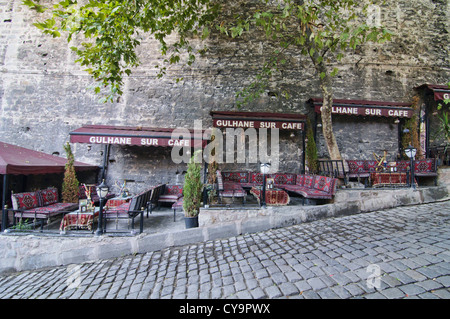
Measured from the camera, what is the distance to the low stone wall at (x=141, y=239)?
3.61 metres

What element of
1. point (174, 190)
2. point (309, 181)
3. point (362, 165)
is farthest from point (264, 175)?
point (362, 165)

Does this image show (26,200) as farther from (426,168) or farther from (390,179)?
(426,168)

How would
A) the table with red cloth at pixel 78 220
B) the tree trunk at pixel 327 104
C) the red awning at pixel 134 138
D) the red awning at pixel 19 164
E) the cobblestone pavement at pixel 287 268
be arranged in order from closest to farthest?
the cobblestone pavement at pixel 287 268 < the red awning at pixel 19 164 < the table with red cloth at pixel 78 220 < the tree trunk at pixel 327 104 < the red awning at pixel 134 138

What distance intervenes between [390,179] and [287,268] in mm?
4455

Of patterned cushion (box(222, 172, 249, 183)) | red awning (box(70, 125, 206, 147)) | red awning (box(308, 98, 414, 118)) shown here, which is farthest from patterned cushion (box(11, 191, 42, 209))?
red awning (box(308, 98, 414, 118))

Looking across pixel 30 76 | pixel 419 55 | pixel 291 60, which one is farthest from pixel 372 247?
pixel 30 76

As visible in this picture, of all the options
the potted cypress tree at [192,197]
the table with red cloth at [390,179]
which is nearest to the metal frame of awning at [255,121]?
the table with red cloth at [390,179]

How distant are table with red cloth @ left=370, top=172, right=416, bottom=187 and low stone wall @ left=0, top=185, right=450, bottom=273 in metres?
1.48

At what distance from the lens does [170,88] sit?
305 inches

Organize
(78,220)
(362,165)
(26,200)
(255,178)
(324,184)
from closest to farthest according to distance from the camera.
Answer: (78,220)
(26,200)
(324,184)
(255,178)
(362,165)

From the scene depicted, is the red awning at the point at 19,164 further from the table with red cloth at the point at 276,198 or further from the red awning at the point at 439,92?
the red awning at the point at 439,92

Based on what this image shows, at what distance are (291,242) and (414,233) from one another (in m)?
1.92

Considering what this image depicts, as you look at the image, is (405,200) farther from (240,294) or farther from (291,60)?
(291,60)

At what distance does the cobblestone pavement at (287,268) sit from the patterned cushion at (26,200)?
1394 millimetres
